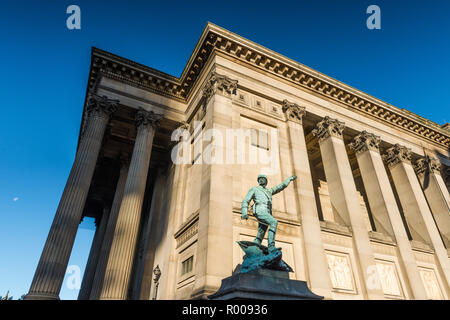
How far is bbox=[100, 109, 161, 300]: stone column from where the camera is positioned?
1352 centimetres

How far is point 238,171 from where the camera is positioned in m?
14.4

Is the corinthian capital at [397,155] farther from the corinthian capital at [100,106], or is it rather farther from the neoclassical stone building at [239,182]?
the corinthian capital at [100,106]

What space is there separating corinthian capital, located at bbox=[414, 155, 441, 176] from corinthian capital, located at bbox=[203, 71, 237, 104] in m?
18.9

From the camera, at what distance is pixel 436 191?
2308 centimetres

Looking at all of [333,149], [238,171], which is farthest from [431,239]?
[238,171]

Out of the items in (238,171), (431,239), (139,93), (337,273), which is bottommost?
(337,273)

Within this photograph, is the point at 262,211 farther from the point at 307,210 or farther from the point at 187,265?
the point at 307,210

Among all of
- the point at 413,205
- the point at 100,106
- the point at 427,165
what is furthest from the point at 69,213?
the point at 427,165

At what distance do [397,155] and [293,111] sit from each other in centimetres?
1080

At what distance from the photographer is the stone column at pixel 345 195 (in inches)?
584

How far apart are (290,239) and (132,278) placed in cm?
1589

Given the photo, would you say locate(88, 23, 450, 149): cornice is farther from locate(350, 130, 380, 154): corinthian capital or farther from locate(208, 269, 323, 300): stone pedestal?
locate(208, 269, 323, 300): stone pedestal

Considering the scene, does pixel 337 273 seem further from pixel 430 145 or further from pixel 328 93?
pixel 430 145
